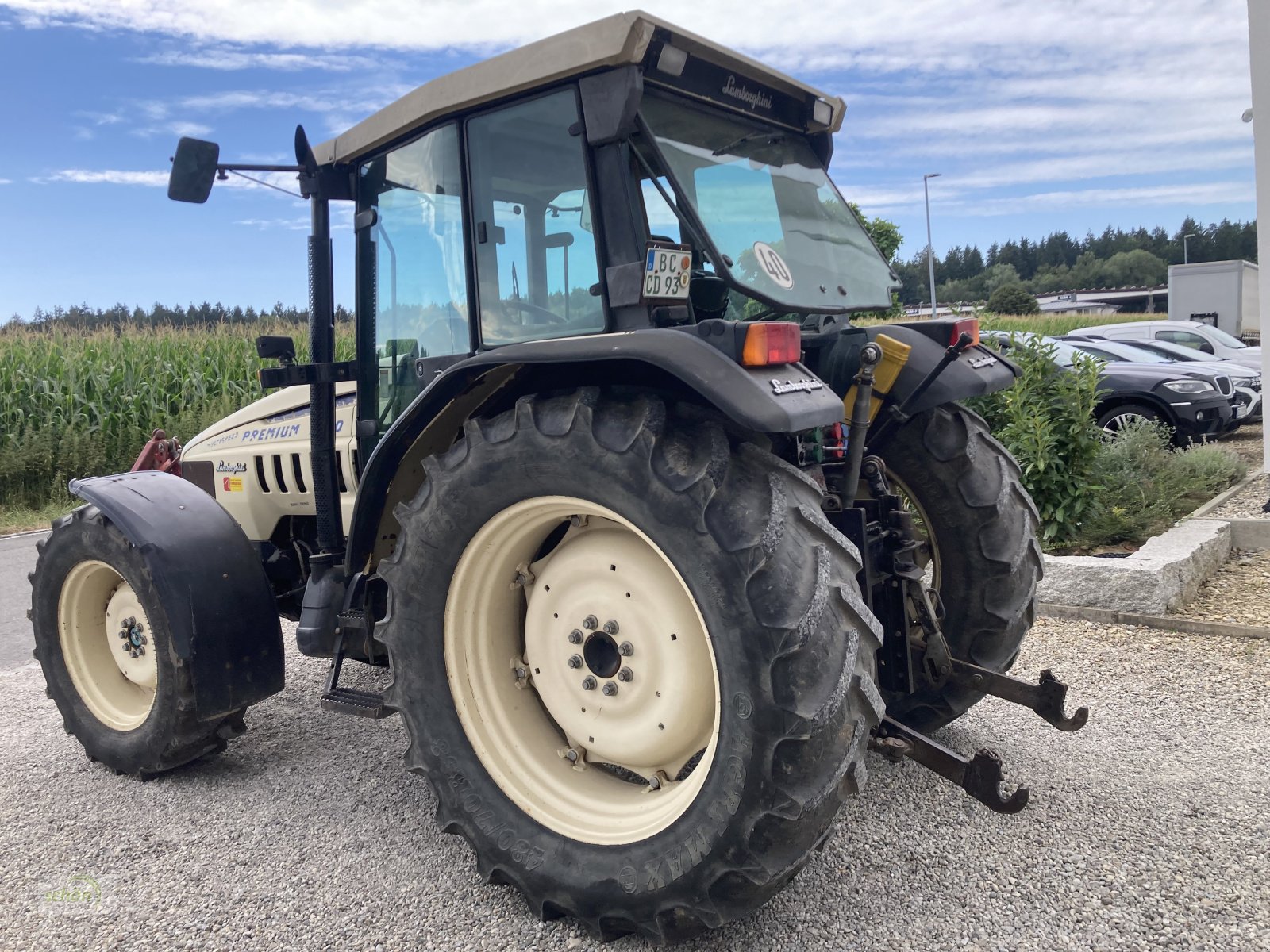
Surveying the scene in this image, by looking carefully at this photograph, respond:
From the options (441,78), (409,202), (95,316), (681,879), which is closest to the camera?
(681,879)

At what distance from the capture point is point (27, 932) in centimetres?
274

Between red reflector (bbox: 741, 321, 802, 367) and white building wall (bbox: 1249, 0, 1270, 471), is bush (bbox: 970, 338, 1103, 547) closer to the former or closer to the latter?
white building wall (bbox: 1249, 0, 1270, 471)

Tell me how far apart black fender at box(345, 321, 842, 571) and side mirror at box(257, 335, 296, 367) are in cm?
72

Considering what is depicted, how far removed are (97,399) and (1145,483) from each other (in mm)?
13093

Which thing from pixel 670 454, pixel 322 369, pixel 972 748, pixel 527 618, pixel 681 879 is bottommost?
pixel 972 748

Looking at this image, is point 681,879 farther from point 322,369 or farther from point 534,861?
point 322,369

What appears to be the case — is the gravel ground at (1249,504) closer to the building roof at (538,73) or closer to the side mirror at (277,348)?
the building roof at (538,73)

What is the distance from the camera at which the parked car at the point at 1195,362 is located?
13.2 m

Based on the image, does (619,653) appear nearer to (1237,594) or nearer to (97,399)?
(1237,594)

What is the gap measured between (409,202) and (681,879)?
8.14 ft

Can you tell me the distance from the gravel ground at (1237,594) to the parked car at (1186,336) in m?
12.4

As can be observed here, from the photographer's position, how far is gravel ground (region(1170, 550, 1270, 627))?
17.7 ft

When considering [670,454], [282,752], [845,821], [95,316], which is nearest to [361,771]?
[282,752]

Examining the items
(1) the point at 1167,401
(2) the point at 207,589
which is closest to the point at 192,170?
(2) the point at 207,589
